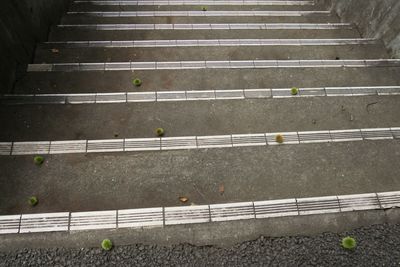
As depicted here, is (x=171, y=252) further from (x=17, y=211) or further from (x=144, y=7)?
(x=144, y=7)

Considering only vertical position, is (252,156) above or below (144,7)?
below

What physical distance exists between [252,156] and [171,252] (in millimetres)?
2955

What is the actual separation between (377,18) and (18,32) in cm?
1227

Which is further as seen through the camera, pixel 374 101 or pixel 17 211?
pixel 374 101

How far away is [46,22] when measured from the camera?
37.1ft

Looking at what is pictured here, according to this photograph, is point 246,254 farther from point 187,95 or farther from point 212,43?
point 212,43

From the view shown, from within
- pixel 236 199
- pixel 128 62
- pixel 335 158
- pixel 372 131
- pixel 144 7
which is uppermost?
pixel 144 7

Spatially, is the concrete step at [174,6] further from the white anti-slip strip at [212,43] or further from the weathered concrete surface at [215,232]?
the weathered concrete surface at [215,232]

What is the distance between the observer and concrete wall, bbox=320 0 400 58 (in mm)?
10706

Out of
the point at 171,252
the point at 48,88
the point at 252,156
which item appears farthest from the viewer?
the point at 48,88

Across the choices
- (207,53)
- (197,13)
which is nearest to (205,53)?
(207,53)

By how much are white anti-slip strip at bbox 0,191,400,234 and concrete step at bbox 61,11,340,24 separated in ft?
28.4

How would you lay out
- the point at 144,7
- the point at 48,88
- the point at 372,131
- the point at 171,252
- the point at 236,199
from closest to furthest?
the point at 171,252 < the point at 236,199 < the point at 372,131 < the point at 48,88 < the point at 144,7

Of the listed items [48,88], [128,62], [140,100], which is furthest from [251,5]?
[48,88]
